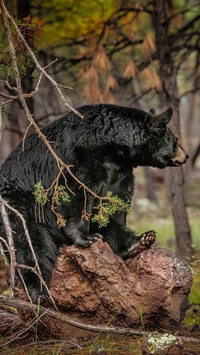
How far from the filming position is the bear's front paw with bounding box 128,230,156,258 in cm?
475

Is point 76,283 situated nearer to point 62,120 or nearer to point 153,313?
point 153,313

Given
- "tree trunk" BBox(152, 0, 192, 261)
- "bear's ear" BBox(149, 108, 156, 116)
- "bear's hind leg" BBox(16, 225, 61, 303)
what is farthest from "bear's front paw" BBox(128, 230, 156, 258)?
"tree trunk" BBox(152, 0, 192, 261)

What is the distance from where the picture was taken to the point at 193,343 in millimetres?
4410

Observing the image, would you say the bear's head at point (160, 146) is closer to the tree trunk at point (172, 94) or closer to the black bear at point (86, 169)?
the black bear at point (86, 169)

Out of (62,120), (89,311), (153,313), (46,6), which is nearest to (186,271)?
(153,313)

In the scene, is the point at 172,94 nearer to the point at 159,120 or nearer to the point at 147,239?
the point at 159,120

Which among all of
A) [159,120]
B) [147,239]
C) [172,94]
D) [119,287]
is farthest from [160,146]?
[172,94]

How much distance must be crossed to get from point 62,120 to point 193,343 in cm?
213

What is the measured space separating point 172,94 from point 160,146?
12.2ft

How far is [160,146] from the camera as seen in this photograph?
502 centimetres

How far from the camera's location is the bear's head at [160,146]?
4969 mm

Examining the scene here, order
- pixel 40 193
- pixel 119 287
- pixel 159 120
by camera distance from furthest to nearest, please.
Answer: pixel 159 120 < pixel 119 287 < pixel 40 193

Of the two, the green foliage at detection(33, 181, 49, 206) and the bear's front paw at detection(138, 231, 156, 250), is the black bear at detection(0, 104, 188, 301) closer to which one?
the bear's front paw at detection(138, 231, 156, 250)

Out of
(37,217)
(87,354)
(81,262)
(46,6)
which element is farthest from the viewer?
(46,6)
